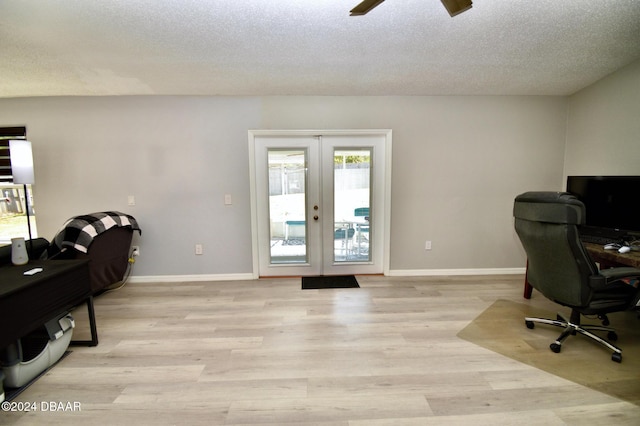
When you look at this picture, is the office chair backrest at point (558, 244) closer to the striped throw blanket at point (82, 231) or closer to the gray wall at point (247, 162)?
the gray wall at point (247, 162)

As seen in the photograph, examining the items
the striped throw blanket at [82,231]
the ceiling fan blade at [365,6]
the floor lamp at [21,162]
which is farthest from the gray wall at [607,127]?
the floor lamp at [21,162]

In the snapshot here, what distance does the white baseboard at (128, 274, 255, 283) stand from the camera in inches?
131

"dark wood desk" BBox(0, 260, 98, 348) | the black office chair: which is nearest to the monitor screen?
the black office chair

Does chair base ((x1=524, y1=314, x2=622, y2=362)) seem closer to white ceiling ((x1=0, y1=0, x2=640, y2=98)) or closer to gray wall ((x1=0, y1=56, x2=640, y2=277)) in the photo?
gray wall ((x1=0, y1=56, x2=640, y2=277))

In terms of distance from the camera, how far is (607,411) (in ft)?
4.66

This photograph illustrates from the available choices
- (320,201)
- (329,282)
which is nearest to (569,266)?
(329,282)

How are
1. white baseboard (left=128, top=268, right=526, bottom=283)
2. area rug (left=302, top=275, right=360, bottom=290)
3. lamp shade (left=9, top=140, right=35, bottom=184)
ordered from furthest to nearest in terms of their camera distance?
white baseboard (left=128, top=268, right=526, bottom=283) → area rug (left=302, top=275, right=360, bottom=290) → lamp shade (left=9, top=140, right=35, bottom=184)

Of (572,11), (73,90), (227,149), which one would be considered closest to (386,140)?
(572,11)

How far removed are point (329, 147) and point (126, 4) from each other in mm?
2192

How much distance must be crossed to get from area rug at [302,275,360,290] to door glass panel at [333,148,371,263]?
249 mm

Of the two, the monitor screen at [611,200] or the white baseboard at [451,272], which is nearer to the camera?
the monitor screen at [611,200]

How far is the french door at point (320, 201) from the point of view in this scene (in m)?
3.26

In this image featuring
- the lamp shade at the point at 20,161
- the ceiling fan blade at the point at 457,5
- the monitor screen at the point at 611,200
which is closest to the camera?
the ceiling fan blade at the point at 457,5

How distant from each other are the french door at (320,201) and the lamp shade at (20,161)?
2031 millimetres
